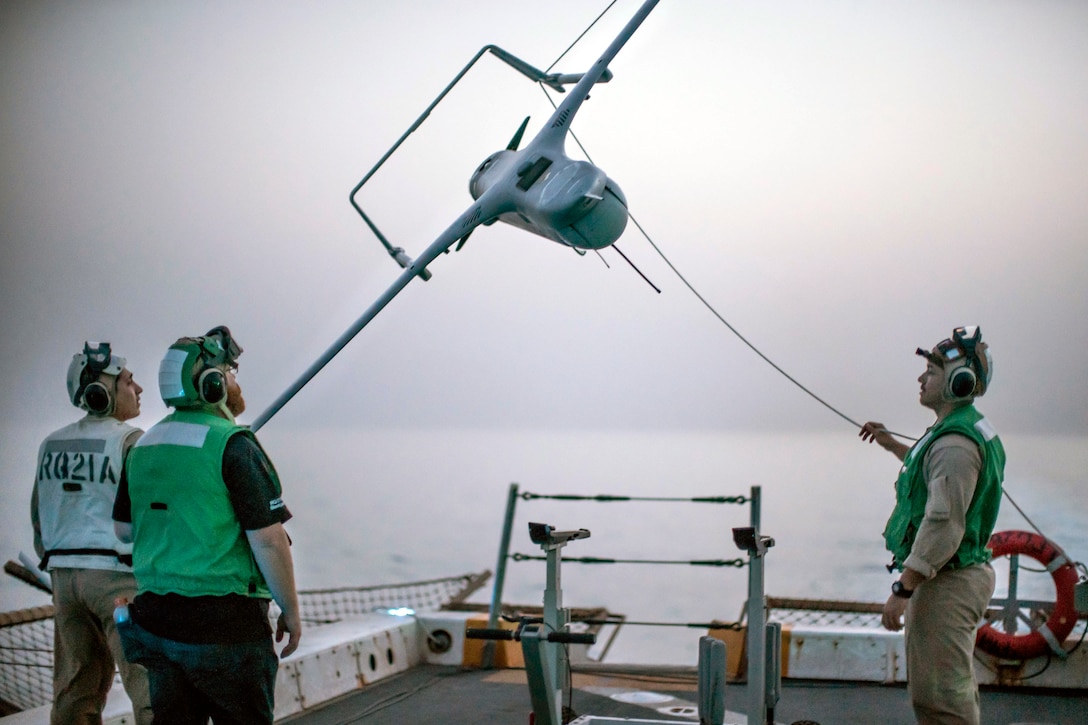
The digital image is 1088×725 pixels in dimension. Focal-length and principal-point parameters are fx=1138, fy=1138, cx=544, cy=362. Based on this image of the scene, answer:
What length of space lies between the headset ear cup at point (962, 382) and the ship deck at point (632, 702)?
158cm

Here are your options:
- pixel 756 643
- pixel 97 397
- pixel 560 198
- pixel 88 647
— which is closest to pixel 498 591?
pixel 756 643

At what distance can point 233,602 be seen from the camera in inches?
92.7

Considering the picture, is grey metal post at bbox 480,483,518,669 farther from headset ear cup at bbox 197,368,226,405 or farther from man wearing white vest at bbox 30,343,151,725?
headset ear cup at bbox 197,368,226,405

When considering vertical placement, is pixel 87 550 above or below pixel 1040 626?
above

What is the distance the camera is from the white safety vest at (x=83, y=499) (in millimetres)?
3004

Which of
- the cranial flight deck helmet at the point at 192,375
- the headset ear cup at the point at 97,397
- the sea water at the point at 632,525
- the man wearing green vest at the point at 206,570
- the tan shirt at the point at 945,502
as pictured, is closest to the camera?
the man wearing green vest at the point at 206,570

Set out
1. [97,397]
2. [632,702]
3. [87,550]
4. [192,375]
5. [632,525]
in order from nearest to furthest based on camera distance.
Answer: [192,375], [87,550], [97,397], [632,702], [632,525]

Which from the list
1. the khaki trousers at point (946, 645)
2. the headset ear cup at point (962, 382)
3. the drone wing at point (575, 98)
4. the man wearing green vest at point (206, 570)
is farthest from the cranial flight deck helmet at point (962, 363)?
the man wearing green vest at point (206, 570)

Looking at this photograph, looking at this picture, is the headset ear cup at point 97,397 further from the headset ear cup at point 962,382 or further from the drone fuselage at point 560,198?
the headset ear cup at point 962,382

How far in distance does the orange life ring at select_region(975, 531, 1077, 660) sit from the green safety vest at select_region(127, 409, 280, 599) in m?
3.26

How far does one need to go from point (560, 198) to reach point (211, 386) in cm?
150

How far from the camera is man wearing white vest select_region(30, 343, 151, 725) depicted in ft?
9.82

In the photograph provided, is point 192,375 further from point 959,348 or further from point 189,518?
point 959,348

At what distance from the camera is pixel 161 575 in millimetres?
2354
